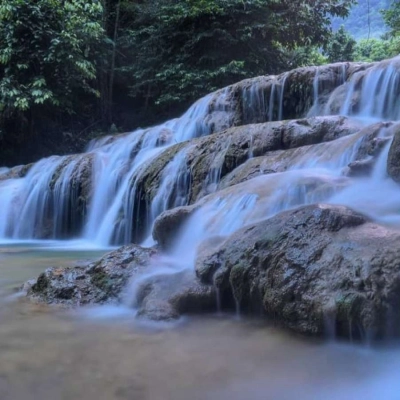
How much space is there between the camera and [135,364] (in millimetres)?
2293

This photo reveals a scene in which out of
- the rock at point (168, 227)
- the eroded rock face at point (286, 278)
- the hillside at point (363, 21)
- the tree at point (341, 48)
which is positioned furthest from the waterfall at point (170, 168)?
the hillside at point (363, 21)

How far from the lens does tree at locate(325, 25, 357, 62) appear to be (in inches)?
909

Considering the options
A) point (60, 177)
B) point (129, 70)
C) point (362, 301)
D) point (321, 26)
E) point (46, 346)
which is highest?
point (321, 26)

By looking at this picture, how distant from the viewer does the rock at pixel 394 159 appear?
432cm

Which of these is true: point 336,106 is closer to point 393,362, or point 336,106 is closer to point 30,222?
point 30,222

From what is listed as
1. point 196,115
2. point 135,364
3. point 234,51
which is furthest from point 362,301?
point 234,51

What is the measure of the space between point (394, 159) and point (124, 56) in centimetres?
1257

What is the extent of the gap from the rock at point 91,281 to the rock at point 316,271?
0.62 metres

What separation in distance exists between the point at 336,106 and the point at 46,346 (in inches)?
299

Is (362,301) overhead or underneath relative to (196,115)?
underneath

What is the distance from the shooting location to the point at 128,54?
15.7 metres

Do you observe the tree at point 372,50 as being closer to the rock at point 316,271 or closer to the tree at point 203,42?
the tree at point 203,42

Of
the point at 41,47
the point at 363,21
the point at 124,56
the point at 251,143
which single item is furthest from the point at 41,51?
the point at 363,21

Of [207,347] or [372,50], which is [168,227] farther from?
[372,50]
